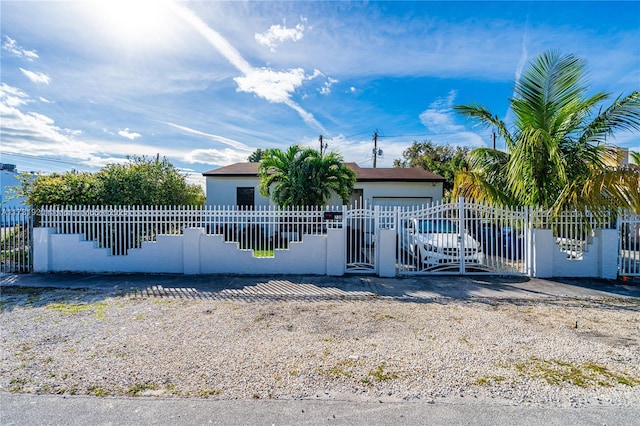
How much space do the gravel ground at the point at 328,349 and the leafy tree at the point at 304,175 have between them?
569 centimetres

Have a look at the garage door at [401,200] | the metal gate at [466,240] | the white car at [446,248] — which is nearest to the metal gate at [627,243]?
the metal gate at [466,240]

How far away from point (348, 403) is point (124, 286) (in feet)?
21.0

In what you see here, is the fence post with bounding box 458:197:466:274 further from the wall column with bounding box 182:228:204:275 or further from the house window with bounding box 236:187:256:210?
the house window with bounding box 236:187:256:210

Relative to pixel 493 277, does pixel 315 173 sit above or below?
above

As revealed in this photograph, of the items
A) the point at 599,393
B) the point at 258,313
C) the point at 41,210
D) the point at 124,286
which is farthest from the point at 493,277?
the point at 41,210

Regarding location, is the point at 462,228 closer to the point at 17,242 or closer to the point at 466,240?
the point at 466,240

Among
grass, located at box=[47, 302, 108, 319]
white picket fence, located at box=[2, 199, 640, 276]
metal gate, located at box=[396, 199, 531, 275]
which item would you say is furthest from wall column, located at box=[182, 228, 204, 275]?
metal gate, located at box=[396, 199, 531, 275]

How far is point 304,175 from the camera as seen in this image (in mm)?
11414

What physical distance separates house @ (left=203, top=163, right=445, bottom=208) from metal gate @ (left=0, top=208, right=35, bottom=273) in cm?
827

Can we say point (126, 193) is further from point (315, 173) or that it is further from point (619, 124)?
point (619, 124)

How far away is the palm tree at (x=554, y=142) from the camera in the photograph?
7500 millimetres

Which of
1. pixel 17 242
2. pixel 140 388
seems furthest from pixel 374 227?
pixel 17 242

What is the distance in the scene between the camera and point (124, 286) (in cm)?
731

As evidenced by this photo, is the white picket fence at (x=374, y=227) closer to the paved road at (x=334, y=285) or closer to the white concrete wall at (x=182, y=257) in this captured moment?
the white concrete wall at (x=182, y=257)
